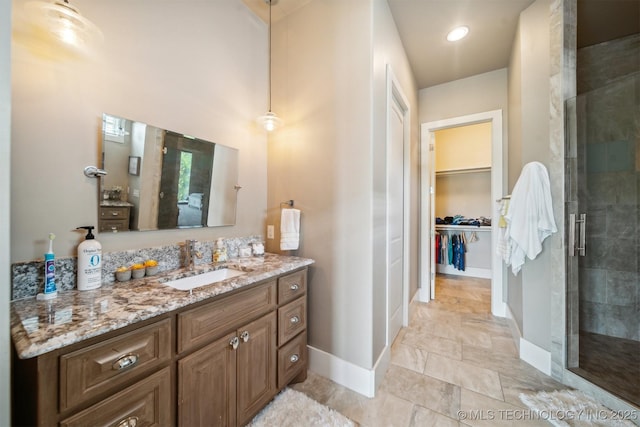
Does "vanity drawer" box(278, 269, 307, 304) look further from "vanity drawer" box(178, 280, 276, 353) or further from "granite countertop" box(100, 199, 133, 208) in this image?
"granite countertop" box(100, 199, 133, 208)

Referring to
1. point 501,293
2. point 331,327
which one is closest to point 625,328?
point 501,293

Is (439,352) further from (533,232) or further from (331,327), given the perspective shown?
(533,232)

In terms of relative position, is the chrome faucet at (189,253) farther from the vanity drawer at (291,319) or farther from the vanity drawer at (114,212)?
the vanity drawer at (291,319)

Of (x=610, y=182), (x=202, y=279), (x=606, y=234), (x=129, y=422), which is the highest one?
(x=610, y=182)

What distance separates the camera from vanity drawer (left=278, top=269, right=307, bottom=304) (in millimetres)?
1543

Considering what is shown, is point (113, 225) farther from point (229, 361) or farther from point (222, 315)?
point (229, 361)

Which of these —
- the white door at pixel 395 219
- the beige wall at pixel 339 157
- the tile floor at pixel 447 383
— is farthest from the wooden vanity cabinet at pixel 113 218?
the white door at pixel 395 219

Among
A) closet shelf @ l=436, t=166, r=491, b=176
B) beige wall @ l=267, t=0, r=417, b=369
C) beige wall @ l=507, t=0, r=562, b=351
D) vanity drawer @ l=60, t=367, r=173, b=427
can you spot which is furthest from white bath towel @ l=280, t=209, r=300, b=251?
closet shelf @ l=436, t=166, r=491, b=176

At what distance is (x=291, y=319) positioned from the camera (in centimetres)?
163

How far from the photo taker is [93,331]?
2.44 ft

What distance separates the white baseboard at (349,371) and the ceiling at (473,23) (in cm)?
286

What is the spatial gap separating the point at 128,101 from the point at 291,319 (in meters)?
1.64

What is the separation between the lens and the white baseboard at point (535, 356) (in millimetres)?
1871

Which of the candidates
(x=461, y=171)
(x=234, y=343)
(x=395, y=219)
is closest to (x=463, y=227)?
(x=461, y=171)
